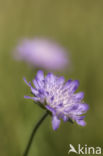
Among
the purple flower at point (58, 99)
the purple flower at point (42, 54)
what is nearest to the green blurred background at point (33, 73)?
the purple flower at point (42, 54)

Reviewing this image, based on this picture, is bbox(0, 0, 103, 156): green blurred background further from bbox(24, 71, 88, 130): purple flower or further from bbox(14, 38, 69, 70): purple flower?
bbox(24, 71, 88, 130): purple flower

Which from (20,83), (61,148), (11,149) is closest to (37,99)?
(11,149)

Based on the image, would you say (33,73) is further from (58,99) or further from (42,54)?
(58,99)

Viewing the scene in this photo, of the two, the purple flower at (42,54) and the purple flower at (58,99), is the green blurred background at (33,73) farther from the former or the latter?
the purple flower at (58,99)

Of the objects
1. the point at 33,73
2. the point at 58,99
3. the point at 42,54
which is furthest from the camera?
the point at 42,54

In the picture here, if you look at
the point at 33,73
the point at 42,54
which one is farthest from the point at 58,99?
the point at 42,54
